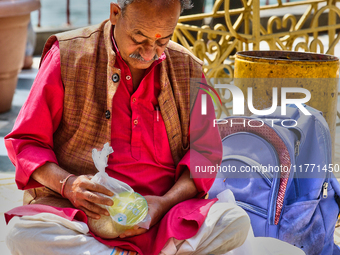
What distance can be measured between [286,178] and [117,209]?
982mm

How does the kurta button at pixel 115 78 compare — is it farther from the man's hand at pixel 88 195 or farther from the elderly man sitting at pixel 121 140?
the man's hand at pixel 88 195

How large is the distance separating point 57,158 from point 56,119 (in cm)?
16

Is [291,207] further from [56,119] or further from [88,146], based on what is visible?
[56,119]

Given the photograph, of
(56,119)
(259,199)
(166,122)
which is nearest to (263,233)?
(259,199)

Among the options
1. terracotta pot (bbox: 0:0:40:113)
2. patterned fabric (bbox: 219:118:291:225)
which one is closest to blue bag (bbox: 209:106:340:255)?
patterned fabric (bbox: 219:118:291:225)

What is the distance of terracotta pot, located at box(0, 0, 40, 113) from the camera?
4.65m

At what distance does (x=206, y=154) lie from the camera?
6.42 ft

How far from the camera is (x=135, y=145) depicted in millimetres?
1843

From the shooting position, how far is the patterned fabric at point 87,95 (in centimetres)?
181

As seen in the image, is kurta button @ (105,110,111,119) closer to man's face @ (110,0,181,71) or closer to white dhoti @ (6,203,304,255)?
man's face @ (110,0,181,71)

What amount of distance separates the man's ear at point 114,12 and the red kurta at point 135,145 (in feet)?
0.46

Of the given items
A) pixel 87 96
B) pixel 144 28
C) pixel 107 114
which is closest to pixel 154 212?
pixel 107 114
